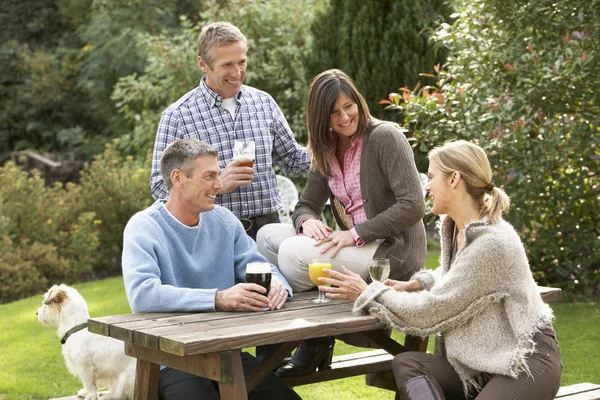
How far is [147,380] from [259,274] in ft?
2.00

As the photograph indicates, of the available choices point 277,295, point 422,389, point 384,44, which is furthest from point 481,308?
point 384,44

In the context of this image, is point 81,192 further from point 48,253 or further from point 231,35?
point 231,35

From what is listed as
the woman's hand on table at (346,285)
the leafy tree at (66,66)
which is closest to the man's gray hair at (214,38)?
the woman's hand on table at (346,285)

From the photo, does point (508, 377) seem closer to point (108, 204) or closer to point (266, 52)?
point (108, 204)

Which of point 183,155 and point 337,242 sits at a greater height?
point 183,155

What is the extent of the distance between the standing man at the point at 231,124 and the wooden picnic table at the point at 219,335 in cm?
120

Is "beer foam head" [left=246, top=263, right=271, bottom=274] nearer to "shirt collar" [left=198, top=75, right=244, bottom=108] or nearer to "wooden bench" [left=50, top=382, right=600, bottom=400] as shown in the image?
"wooden bench" [left=50, top=382, right=600, bottom=400]

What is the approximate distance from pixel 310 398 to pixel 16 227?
5.45 m

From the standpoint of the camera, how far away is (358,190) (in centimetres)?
442

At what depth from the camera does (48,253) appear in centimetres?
962

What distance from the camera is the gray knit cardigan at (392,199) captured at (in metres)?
4.18

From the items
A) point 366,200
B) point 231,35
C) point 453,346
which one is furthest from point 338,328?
point 231,35

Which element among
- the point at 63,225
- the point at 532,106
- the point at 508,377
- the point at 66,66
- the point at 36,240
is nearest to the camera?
the point at 508,377

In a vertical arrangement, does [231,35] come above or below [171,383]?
above
